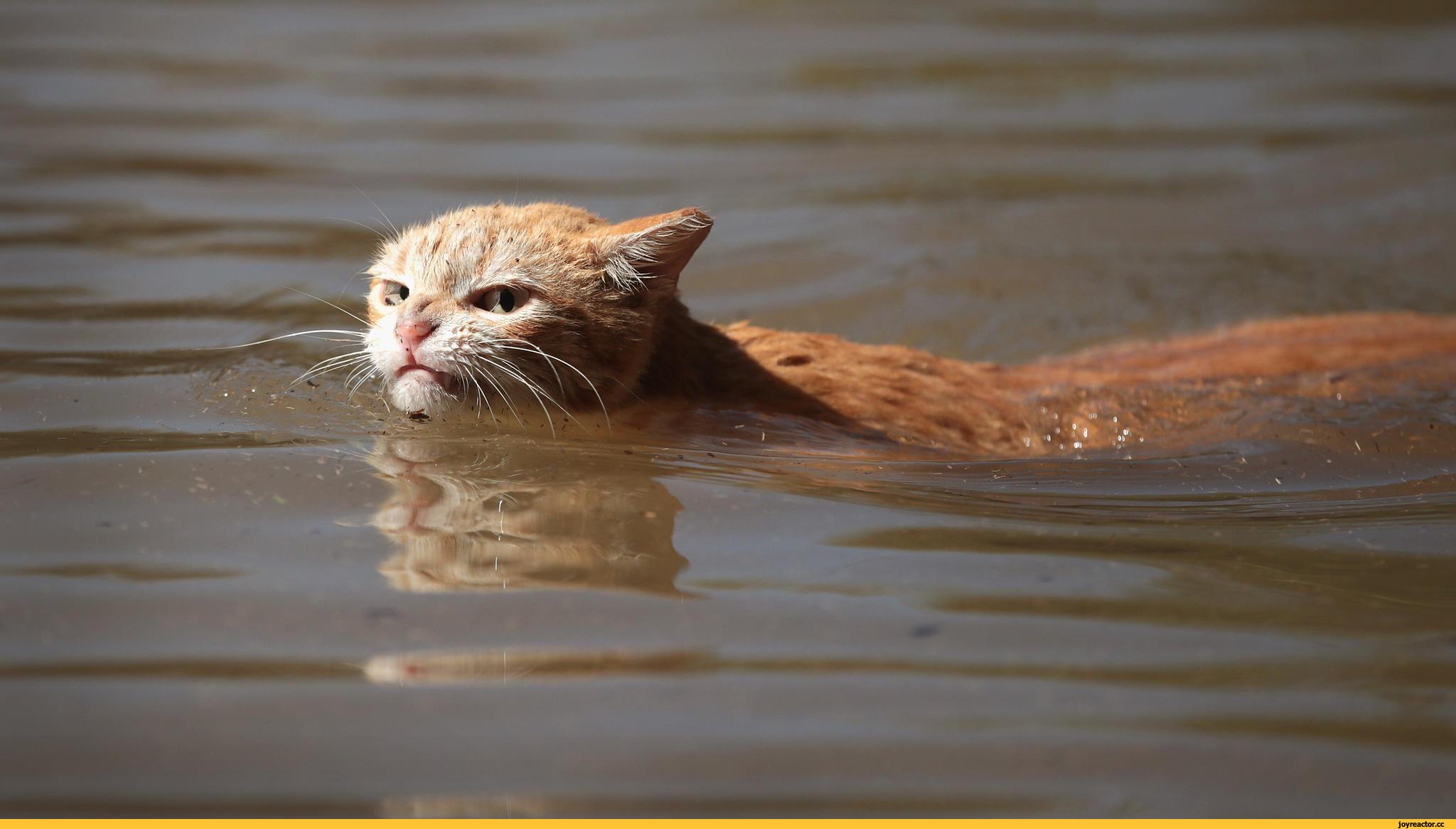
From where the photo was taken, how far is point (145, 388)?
5.35 metres

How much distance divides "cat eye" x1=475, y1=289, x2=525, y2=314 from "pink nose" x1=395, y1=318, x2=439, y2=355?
27 centimetres

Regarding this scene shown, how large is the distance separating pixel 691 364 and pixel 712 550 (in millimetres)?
1239

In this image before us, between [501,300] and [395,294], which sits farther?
[395,294]

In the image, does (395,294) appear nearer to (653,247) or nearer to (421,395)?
(421,395)

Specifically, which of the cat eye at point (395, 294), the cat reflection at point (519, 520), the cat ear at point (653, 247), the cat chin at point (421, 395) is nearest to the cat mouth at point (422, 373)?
the cat chin at point (421, 395)

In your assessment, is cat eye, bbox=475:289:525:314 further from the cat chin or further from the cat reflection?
the cat reflection

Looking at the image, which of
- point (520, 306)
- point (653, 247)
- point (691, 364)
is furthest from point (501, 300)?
point (691, 364)

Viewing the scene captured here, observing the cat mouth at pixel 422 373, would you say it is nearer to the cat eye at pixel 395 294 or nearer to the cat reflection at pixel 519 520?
the cat reflection at pixel 519 520

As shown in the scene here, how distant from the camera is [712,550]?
148 inches

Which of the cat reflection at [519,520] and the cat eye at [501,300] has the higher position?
the cat eye at [501,300]

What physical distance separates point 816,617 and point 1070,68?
1002cm

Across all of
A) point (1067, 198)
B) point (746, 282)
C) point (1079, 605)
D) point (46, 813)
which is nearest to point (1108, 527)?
point (1079, 605)

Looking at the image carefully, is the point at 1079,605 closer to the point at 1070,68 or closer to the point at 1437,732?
the point at 1437,732

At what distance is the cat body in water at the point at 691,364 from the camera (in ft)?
14.4
